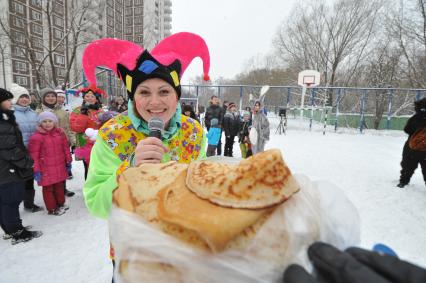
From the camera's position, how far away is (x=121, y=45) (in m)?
1.43

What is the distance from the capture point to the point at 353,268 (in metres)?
0.45

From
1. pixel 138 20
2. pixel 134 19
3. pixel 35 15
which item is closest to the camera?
pixel 35 15

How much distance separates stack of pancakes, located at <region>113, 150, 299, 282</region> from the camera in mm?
479

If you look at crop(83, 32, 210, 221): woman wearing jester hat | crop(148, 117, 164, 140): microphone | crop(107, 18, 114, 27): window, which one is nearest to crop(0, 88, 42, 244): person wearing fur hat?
crop(83, 32, 210, 221): woman wearing jester hat

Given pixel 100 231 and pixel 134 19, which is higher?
pixel 134 19

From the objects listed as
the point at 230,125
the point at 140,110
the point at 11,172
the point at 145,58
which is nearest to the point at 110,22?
the point at 230,125

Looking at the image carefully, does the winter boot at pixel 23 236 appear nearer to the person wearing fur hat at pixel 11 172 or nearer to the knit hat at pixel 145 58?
the person wearing fur hat at pixel 11 172

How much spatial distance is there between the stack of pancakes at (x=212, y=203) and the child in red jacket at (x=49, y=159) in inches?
151

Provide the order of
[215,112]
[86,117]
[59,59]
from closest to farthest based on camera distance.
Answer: [86,117] → [215,112] → [59,59]

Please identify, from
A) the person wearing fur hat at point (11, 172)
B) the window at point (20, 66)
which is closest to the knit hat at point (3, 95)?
the person wearing fur hat at point (11, 172)

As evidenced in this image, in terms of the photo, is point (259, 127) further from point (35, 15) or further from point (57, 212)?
point (35, 15)

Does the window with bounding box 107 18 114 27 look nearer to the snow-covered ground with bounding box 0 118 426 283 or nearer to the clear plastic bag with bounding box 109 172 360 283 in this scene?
the snow-covered ground with bounding box 0 118 426 283

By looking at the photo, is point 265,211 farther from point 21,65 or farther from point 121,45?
point 21,65

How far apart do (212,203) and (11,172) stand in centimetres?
349
